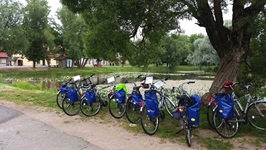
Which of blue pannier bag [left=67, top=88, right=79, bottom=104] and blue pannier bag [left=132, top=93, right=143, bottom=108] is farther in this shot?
blue pannier bag [left=67, top=88, right=79, bottom=104]

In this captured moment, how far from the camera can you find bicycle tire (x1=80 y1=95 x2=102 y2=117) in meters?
6.82

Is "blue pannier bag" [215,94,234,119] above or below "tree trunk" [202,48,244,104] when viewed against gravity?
below

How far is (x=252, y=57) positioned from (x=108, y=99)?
4.13m

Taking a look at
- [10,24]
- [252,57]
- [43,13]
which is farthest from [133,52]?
[43,13]

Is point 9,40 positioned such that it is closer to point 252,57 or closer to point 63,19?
point 63,19

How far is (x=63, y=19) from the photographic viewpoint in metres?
41.7

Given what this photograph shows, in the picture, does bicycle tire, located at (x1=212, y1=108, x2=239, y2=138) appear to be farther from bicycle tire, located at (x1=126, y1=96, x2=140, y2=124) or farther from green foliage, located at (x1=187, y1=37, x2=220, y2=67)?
green foliage, located at (x1=187, y1=37, x2=220, y2=67)

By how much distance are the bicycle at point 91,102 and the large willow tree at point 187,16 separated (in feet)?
4.91

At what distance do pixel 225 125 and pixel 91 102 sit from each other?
342cm

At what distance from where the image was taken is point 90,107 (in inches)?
272

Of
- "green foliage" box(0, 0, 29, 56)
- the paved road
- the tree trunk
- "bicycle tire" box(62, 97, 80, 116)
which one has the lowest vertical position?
the paved road

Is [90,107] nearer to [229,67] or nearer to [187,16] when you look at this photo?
[187,16]

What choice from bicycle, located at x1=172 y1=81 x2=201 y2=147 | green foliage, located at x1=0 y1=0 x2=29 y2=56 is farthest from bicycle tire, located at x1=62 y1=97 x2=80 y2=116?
green foliage, located at x1=0 y1=0 x2=29 y2=56

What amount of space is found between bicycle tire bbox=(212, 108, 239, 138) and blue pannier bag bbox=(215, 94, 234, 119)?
0.37ft
